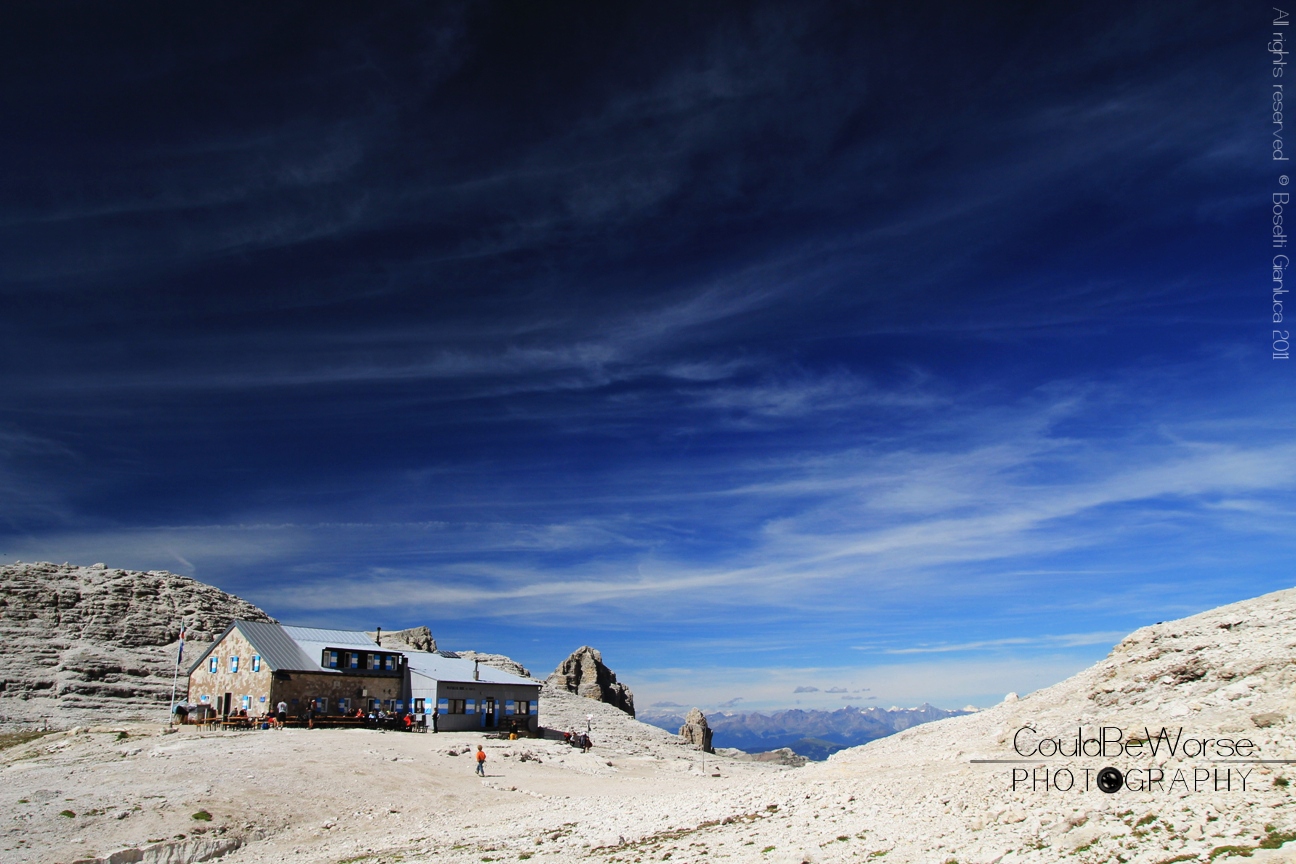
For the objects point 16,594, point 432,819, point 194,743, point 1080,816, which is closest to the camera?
point 1080,816

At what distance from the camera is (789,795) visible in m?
26.2

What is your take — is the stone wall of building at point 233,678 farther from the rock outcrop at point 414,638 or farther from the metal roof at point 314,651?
the rock outcrop at point 414,638

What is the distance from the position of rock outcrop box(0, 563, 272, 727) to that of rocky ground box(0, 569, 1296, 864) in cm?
3704

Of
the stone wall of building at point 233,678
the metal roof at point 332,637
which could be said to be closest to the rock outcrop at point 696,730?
the metal roof at point 332,637

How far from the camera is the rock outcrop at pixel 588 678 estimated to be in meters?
121

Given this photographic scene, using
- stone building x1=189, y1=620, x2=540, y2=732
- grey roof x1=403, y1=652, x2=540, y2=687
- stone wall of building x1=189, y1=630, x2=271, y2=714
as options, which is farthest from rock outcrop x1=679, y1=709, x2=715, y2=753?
stone wall of building x1=189, y1=630, x2=271, y2=714

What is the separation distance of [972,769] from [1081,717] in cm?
365

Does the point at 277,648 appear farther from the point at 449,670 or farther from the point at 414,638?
the point at 414,638

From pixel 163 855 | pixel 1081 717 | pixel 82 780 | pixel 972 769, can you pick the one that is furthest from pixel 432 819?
pixel 1081 717

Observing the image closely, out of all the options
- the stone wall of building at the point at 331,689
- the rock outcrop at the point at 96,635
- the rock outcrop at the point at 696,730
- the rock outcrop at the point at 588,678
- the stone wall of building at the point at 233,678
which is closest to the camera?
the stone wall of building at the point at 331,689

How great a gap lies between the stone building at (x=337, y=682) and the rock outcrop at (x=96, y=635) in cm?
1809

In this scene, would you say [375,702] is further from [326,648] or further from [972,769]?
[972,769]

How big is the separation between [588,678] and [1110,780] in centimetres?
11189

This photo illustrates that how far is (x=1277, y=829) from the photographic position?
14.2 metres
